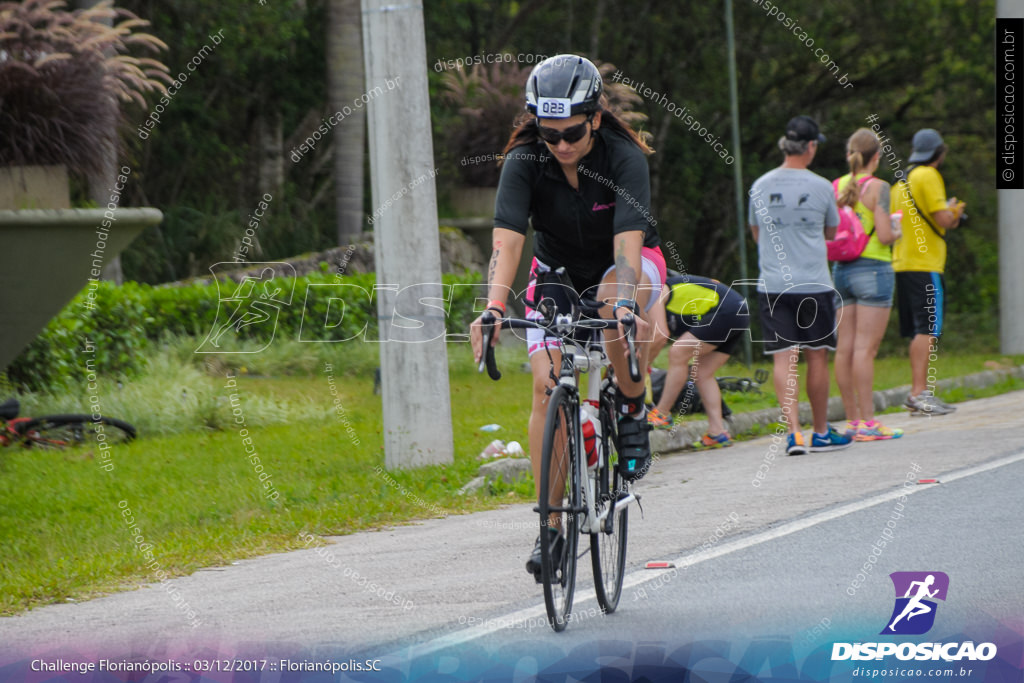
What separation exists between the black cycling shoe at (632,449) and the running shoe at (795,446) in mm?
3750

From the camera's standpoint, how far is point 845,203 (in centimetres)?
946

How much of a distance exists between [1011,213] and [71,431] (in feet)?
37.4

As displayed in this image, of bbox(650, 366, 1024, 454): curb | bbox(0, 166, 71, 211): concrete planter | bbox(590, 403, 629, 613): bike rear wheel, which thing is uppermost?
bbox(0, 166, 71, 211): concrete planter

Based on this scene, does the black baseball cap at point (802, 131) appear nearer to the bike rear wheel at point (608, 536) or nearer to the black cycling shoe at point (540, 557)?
the bike rear wheel at point (608, 536)

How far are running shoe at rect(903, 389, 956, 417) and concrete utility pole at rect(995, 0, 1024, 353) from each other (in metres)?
5.87

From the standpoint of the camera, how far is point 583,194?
5.14 m

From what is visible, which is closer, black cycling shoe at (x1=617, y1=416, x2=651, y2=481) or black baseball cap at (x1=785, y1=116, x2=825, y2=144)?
black cycling shoe at (x1=617, y1=416, x2=651, y2=481)

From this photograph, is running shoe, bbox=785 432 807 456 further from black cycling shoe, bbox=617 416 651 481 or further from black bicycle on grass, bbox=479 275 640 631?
black bicycle on grass, bbox=479 275 640 631

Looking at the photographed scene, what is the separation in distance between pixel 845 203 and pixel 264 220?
1245cm

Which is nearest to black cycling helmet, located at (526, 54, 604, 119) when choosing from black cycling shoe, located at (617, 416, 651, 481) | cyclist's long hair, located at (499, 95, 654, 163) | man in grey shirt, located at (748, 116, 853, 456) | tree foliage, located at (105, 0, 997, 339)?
cyclist's long hair, located at (499, 95, 654, 163)

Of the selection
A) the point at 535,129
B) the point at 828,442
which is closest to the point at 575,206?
the point at 535,129

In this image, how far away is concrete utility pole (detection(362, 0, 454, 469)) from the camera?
809 centimetres

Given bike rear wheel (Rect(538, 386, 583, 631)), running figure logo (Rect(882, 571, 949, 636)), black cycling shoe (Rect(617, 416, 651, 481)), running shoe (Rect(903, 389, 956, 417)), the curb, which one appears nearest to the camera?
bike rear wheel (Rect(538, 386, 583, 631))

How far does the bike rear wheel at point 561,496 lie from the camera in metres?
4.52
